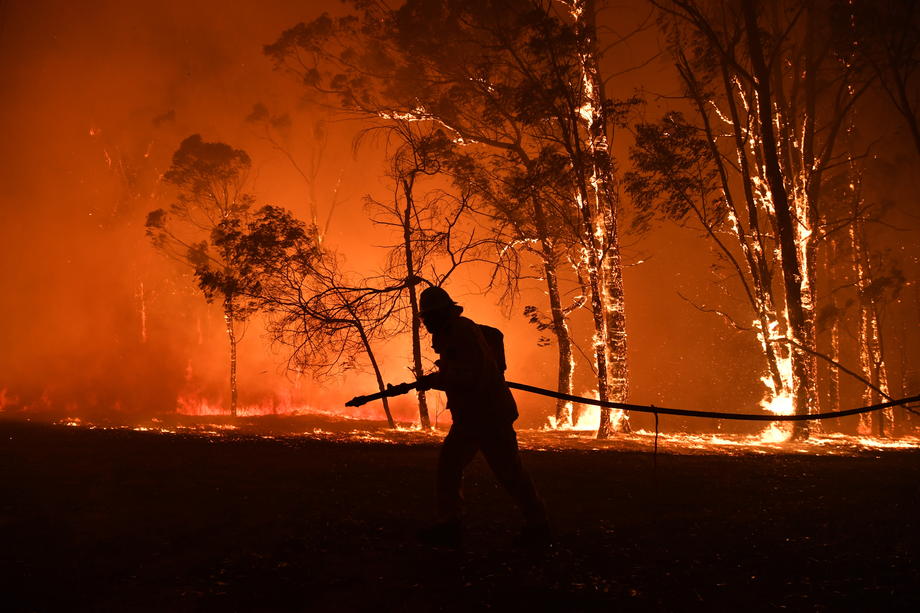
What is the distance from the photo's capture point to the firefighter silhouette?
4.16 metres

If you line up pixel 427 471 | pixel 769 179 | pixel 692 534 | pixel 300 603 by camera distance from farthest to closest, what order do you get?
pixel 769 179, pixel 427 471, pixel 692 534, pixel 300 603

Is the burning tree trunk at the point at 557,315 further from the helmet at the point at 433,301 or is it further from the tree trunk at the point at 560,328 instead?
the helmet at the point at 433,301

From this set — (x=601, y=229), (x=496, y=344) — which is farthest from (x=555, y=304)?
(x=496, y=344)

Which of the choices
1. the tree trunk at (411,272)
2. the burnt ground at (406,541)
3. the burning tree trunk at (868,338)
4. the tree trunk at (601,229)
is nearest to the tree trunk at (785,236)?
the tree trunk at (601,229)

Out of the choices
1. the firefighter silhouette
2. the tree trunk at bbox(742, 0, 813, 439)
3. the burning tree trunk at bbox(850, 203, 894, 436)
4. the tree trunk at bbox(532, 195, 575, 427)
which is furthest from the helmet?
the burning tree trunk at bbox(850, 203, 894, 436)

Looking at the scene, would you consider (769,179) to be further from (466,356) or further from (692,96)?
(466,356)

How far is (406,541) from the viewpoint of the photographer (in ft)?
14.2

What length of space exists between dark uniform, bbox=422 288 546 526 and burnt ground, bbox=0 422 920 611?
378mm

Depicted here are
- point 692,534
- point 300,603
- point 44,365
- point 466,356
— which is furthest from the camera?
point 44,365

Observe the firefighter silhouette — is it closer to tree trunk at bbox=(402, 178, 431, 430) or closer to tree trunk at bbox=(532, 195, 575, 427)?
tree trunk at bbox=(402, 178, 431, 430)

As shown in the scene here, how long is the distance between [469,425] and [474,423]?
0.13 feet

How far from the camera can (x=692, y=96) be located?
17141mm

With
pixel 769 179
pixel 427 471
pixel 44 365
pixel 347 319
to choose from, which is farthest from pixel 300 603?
pixel 44 365

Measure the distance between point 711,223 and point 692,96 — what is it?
362cm
